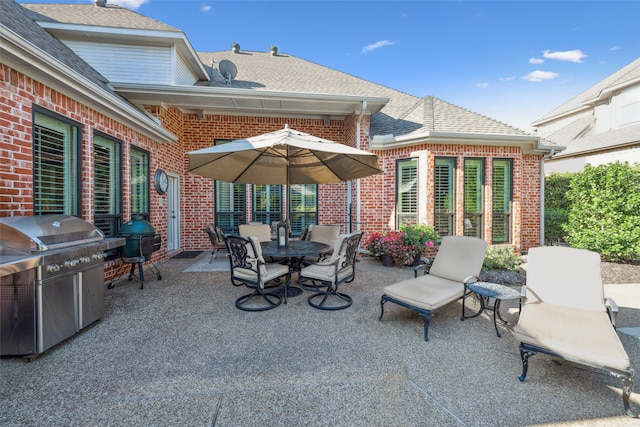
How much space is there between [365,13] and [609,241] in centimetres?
862

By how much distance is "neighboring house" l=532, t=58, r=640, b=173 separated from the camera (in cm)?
1123

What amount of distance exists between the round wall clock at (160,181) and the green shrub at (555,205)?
11554 millimetres

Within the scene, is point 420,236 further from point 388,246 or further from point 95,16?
point 95,16

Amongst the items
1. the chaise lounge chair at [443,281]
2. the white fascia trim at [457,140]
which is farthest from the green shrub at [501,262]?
the white fascia trim at [457,140]

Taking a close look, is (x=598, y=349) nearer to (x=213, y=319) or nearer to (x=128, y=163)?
(x=213, y=319)

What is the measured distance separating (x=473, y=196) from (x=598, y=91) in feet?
47.5

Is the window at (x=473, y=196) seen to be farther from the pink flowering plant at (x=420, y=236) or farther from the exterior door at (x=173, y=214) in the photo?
the exterior door at (x=173, y=214)

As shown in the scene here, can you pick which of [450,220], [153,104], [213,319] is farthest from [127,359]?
[450,220]

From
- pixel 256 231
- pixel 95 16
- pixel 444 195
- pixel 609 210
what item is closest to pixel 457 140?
pixel 444 195

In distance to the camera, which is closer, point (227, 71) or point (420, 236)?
point (420, 236)

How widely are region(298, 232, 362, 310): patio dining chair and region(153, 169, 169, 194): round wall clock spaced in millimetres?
4703

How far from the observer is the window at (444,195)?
279 inches

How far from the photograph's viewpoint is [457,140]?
6.84 meters

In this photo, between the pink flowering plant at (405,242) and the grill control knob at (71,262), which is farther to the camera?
the pink flowering plant at (405,242)
